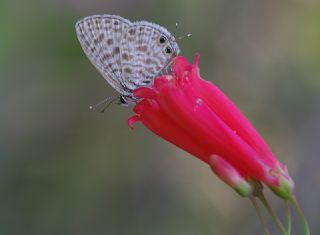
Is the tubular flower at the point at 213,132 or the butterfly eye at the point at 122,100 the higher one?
the tubular flower at the point at 213,132

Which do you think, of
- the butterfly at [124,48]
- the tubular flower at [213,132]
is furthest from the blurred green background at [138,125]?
the tubular flower at [213,132]

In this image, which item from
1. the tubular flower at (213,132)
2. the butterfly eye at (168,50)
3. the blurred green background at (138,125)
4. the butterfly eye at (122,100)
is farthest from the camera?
the blurred green background at (138,125)

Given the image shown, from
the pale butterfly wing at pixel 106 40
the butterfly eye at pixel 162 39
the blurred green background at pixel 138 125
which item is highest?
the butterfly eye at pixel 162 39

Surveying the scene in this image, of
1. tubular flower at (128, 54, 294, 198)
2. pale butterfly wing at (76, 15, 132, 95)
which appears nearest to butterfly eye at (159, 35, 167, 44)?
pale butterfly wing at (76, 15, 132, 95)

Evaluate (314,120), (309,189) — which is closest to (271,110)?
(314,120)

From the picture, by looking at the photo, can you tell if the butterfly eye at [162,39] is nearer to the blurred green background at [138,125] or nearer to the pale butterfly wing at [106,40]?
the pale butterfly wing at [106,40]

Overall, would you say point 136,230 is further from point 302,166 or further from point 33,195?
point 302,166

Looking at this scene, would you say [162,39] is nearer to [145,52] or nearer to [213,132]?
[145,52]

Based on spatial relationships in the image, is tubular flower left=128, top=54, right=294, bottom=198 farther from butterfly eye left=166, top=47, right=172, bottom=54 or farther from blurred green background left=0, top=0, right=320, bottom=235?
blurred green background left=0, top=0, right=320, bottom=235
